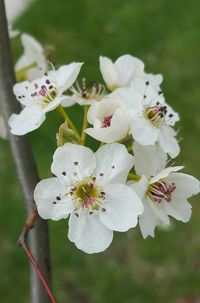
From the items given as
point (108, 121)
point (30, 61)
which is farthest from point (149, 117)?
point (30, 61)

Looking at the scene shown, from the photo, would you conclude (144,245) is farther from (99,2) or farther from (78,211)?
(78,211)

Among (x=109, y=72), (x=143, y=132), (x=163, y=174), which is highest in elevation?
(x=109, y=72)

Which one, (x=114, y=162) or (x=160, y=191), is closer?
(x=114, y=162)

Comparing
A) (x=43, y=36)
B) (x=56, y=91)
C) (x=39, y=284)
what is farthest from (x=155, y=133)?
(x=43, y=36)

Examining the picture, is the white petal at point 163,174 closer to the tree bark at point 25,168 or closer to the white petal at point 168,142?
the white petal at point 168,142

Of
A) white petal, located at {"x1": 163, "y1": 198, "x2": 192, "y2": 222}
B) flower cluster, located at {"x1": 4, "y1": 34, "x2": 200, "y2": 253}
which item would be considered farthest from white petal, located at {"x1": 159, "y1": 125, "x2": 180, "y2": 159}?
white petal, located at {"x1": 163, "y1": 198, "x2": 192, "y2": 222}

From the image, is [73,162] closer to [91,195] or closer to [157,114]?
[91,195]
